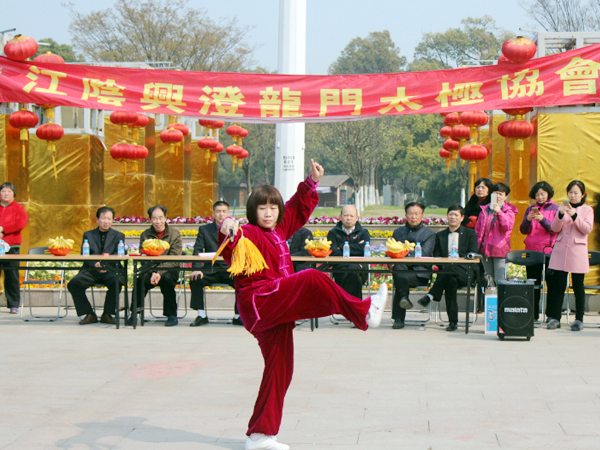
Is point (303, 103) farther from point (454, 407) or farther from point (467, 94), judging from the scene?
point (454, 407)

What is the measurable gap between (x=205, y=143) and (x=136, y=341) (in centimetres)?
1271

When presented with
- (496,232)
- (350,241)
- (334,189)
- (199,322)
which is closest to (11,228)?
(199,322)

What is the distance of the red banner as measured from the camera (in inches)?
377

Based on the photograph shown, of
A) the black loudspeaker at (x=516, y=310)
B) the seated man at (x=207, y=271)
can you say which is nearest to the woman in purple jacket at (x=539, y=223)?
the black loudspeaker at (x=516, y=310)

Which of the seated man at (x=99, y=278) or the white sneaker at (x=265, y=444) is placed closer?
the white sneaker at (x=265, y=444)

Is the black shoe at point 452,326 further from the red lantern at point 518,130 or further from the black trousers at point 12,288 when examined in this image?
the black trousers at point 12,288

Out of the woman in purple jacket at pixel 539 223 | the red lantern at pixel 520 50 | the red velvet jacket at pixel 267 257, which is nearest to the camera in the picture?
the red velvet jacket at pixel 267 257

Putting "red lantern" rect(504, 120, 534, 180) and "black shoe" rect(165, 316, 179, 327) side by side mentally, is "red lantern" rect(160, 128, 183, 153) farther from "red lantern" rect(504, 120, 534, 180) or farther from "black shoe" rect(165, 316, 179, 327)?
"red lantern" rect(504, 120, 534, 180)

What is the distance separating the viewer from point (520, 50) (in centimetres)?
945

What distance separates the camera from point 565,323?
9180mm

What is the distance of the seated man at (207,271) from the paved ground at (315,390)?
638 mm

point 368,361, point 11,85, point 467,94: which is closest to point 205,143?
point 11,85

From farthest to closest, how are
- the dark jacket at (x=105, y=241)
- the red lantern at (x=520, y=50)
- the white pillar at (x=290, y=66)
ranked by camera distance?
the white pillar at (x=290, y=66) < the red lantern at (x=520, y=50) < the dark jacket at (x=105, y=241)

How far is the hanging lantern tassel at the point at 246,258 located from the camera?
4043mm
